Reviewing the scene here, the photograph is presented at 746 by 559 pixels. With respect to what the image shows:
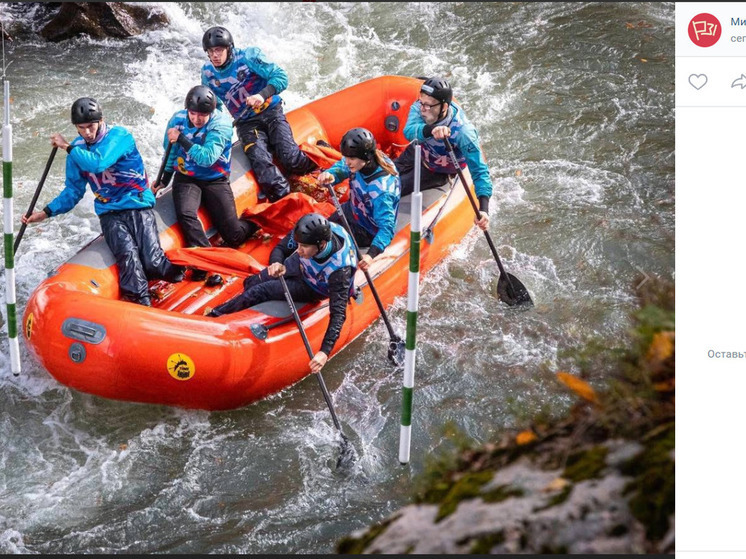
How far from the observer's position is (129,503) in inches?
219

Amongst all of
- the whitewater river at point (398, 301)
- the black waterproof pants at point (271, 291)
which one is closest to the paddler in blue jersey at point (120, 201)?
the black waterproof pants at point (271, 291)

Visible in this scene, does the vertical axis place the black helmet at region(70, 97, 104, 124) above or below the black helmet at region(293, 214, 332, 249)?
above

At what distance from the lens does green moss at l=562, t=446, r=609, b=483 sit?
266cm

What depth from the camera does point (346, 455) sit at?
580 cm

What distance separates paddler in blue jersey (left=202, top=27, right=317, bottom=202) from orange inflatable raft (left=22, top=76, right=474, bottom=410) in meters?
0.29

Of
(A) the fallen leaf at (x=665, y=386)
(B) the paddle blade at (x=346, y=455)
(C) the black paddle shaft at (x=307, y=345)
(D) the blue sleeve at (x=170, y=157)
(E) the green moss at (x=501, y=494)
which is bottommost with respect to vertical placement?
(B) the paddle blade at (x=346, y=455)

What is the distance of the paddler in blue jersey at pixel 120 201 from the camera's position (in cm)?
616

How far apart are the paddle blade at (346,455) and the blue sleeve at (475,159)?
7.52ft

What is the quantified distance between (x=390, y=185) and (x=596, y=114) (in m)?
4.18

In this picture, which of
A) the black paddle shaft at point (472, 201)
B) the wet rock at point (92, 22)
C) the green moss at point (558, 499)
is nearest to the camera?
the green moss at point (558, 499)

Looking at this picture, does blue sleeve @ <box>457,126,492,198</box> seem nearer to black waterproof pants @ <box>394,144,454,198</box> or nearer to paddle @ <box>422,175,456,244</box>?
paddle @ <box>422,175,456,244</box>

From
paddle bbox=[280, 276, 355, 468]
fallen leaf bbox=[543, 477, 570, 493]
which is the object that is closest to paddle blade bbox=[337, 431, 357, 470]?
paddle bbox=[280, 276, 355, 468]

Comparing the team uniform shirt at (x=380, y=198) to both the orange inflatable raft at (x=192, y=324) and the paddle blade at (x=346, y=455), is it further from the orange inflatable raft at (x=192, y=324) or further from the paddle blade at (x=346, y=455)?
the paddle blade at (x=346, y=455)

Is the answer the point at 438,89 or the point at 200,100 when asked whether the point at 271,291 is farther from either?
the point at 438,89
